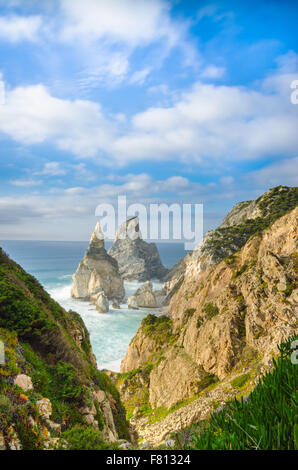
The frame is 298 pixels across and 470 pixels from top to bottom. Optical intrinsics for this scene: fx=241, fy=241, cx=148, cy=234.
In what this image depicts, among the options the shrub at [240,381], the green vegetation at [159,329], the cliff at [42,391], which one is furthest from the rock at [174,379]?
the cliff at [42,391]

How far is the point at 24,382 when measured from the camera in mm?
5191

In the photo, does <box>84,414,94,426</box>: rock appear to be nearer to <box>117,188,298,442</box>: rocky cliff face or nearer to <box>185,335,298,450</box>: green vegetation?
<box>185,335,298,450</box>: green vegetation

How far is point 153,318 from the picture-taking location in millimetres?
29516

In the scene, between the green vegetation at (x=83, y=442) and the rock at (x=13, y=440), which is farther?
the green vegetation at (x=83, y=442)

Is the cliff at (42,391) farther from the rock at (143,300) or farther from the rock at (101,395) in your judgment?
the rock at (143,300)

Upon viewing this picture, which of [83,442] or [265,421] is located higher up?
[265,421]

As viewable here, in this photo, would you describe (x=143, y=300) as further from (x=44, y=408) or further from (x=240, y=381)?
(x=44, y=408)

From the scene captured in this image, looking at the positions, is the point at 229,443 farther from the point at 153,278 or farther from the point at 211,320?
the point at 153,278

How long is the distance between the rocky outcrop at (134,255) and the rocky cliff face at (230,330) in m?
84.7

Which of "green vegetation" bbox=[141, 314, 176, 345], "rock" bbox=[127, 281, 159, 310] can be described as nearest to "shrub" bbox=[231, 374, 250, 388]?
"green vegetation" bbox=[141, 314, 176, 345]

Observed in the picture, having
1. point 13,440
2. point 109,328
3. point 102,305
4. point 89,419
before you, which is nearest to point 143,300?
point 102,305

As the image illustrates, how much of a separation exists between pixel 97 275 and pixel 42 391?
71085 mm

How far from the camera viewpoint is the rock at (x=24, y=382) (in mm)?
5035

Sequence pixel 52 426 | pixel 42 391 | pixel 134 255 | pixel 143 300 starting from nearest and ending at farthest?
1. pixel 52 426
2. pixel 42 391
3. pixel 143 300
4. pixel 134 255
